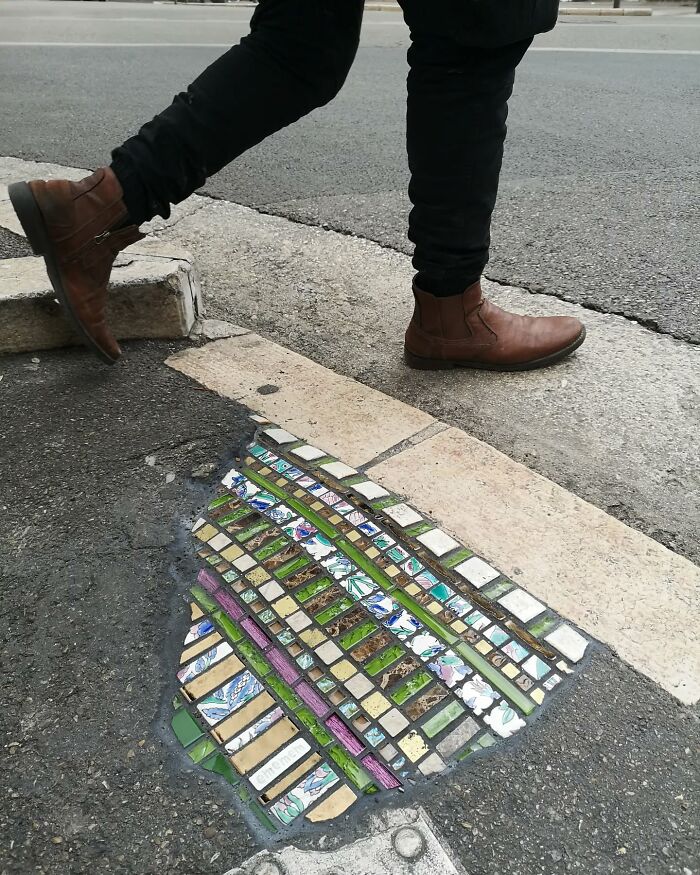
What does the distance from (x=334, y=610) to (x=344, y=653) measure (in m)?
0.09

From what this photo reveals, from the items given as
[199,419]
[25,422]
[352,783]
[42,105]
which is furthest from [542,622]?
[42,105]

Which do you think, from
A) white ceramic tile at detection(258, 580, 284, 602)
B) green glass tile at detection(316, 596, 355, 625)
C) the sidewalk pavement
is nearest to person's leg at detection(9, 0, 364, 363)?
the sidewalk pavement

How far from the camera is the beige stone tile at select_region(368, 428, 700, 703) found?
1.19 meters

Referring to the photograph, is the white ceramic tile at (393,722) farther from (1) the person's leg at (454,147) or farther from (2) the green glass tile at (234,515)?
(1) the person's leg at (454,147)

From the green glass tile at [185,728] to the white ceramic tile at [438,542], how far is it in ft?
1.74

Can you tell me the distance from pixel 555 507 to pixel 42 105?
489 centimetres

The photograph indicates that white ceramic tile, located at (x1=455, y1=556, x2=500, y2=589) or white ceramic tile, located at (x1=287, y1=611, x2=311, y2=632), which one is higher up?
white ceramic tile, located at (x1=455, y1=556, x2=500, y2=589)

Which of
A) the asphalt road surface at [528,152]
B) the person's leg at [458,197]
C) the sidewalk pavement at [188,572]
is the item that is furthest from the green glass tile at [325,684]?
the asphalt road surface at [528,152]

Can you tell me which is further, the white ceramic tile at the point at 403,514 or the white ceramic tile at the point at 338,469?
the white ceramic tile at the point at 338,469

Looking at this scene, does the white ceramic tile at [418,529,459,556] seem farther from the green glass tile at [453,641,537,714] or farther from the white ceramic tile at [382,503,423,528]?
the green glass tile at [453,641,537,714]

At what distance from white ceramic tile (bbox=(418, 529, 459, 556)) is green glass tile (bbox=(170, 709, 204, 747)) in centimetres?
53

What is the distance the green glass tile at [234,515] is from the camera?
1462mm

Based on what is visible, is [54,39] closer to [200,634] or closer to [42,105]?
[42,105]

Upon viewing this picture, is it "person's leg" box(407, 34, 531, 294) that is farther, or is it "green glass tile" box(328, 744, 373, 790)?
"person's leg" box(407, 34, 531, 294)
